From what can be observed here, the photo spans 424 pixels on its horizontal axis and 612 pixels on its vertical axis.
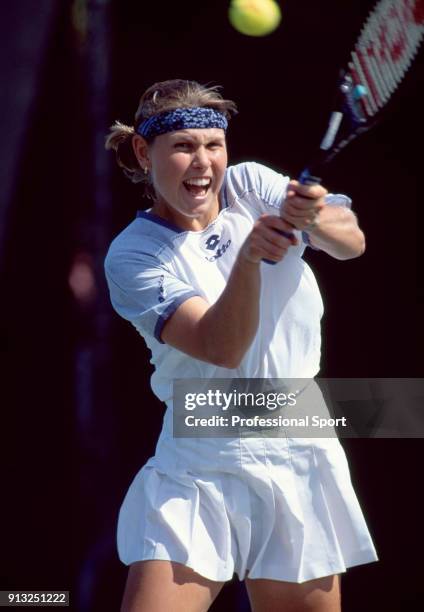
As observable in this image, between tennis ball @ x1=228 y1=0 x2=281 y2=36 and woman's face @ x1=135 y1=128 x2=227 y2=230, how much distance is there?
1.06 meters

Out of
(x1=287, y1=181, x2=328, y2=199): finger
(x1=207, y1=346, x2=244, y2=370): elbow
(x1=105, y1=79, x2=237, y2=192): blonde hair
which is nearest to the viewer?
(x1=287, y1=181, x2=328, y2=199): finger

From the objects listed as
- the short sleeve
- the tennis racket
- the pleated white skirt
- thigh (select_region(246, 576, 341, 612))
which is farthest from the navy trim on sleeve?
thigh (select_region(246, 576, 341, 612))

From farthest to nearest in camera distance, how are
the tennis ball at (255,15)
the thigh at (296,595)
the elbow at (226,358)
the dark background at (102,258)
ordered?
the dark background at (102,258), the tennis ball at (255,15), the thigh at (296,595), the elbow at (226,358)

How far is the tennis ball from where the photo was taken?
12.1 feet

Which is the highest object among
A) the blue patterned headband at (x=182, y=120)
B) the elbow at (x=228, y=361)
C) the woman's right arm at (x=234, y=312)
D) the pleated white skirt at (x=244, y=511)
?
the blue patterned headband at (x=182, y=120)

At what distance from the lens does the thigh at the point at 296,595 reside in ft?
8.72

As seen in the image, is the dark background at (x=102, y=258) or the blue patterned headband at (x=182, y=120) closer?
the blue patterned headband at (x=182, y=120)

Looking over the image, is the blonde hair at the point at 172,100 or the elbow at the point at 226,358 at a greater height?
the blonde hair at the point at 172,100

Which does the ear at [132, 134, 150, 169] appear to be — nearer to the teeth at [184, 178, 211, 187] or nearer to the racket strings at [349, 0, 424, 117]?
the teeth at [184, 178, 211, 187]

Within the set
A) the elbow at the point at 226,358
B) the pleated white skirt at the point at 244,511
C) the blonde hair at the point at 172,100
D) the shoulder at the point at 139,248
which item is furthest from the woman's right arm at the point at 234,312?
the blonde hair at the point at 172,100

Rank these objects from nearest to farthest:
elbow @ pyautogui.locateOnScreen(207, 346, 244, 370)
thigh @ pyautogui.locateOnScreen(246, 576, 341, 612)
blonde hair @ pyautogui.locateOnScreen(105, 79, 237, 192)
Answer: elbow @ pyautogui.locateOnScreen(207, 346, 244, 370), thigh @ pyautogui.locateOnScreen(246, 576, 341, 612), blonde hair @ pyautogui.locateOnScreen(105, 79, 237, 192)

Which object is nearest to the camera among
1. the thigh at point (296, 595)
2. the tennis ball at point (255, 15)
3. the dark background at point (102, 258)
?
the thigh at point (296, 595)

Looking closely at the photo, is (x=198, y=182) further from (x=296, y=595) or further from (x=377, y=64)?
(x=296, y=595)

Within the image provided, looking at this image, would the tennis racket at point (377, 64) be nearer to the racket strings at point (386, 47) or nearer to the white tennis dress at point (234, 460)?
the racket strings at point (386, 47)
